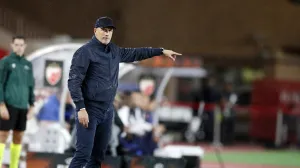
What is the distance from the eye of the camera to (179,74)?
26.4 m

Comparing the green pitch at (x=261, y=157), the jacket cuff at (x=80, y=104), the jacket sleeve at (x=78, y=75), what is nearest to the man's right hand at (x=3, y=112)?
the jacket sleeve at (x=78, y=75)

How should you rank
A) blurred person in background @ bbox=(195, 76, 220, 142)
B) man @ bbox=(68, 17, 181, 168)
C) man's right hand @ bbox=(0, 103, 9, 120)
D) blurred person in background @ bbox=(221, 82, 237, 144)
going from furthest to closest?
blurred person in background @ bbox=(221, 82, 237, 144), blurred person in background @ bbox=(195, 76, 220, 142), man's right hand @ bbox=(0, 103, 9, 120), man @ bbox=(68, 17, 181, 168)

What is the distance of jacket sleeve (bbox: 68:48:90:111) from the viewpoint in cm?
795

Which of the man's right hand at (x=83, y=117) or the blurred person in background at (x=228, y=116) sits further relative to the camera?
the blurred person in background at (x=228, y=116)

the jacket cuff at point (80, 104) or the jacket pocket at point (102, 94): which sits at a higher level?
the jacket pocket at point (102, 94)

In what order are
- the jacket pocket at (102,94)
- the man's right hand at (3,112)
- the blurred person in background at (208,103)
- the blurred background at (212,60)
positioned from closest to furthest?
the jacket pocket at (102,94)
the man's right hand at (3,112)
the blurred background at (212,60)
the blurred person in background at (208,103)

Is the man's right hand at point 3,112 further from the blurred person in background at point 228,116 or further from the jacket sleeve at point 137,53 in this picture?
the blurred person in background at point 228,116

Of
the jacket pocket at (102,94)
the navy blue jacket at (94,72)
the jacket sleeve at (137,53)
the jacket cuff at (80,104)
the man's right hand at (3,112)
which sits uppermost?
the jacket sleeve at (137,53)

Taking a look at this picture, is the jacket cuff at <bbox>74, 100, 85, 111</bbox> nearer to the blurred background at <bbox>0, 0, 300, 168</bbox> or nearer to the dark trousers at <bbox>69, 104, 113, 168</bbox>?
the dark trousers at <bbox>69, 104, 113, 168</bbox>

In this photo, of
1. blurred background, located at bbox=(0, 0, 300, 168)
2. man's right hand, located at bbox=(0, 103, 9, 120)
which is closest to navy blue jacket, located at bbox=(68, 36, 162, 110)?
man's right hand, located at bbox=(0, 103, 9, 120)

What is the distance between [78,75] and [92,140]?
2.45 feet

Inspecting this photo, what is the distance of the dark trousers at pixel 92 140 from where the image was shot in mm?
8133

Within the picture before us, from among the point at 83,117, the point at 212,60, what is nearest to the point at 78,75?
the point at 83,117

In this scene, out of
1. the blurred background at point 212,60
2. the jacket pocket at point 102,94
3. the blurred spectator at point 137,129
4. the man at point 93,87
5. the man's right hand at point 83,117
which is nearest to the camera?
the man's right hand at point 83,117
